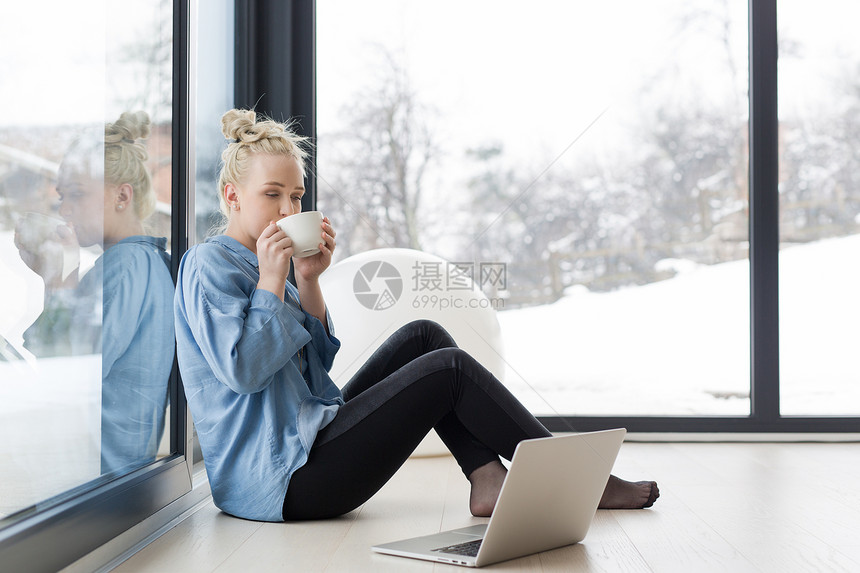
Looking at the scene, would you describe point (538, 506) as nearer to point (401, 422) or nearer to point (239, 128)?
point (401, 422)

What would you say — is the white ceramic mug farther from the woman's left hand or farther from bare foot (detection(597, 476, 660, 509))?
bare foot (detection(597, 476, 660, 509))

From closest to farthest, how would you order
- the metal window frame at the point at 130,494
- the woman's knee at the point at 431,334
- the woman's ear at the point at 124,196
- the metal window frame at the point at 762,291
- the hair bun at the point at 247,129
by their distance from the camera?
the metal window frame at the point at 130,494 < the woman's ear at the point at 124,196 < the hair bun at the point at 247,129 < the woman's knee at the point at 431,334 < the metal window frame at the point at 762,291

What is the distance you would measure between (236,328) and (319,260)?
0.25 meters

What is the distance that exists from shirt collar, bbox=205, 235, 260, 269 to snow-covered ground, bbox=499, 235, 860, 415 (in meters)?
1.21

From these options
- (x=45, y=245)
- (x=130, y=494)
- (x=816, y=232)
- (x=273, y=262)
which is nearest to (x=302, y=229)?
(x=273, y=262)

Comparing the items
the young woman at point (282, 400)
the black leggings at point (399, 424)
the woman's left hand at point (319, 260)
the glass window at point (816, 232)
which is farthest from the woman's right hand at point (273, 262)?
the glass window at point (816, 232)

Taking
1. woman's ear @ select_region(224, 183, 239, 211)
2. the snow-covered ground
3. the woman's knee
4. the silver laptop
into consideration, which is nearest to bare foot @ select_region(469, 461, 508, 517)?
the silver laptop

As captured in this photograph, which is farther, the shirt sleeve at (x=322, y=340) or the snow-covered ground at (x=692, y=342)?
the snow-covered ground at (x=692, y=342)

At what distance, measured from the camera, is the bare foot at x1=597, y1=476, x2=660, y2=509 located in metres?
1.53

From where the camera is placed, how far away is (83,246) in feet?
4.15

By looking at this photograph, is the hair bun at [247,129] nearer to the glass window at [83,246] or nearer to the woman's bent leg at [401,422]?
the glass window at [83,246]

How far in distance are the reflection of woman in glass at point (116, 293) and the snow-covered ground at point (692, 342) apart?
125 cm

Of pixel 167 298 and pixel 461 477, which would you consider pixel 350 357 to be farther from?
pixel 167 298

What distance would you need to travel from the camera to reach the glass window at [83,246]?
1070mm
